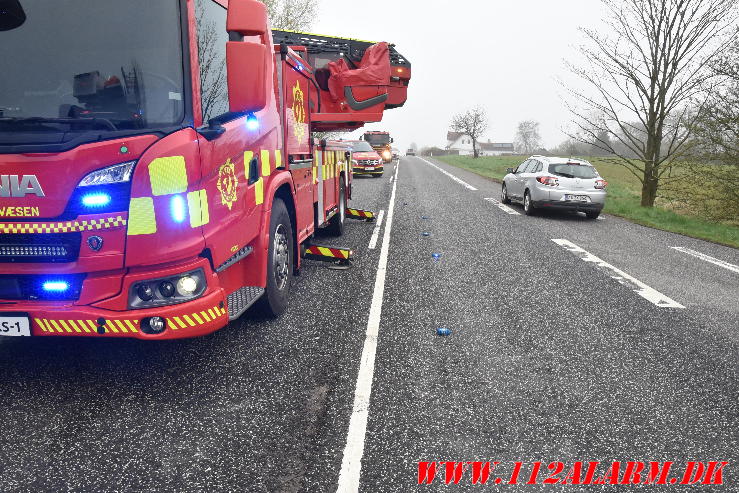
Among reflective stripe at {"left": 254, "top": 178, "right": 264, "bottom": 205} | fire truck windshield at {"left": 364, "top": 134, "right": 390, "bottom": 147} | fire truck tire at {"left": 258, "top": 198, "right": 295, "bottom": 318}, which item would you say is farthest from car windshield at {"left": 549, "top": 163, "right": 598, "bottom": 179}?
fire truck windshield at {"left": 364, "top": 134, "right": 390, "bottom": 147}

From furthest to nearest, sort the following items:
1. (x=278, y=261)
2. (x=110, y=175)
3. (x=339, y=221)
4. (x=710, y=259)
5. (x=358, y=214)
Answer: (x=358, y=214), (x=339, y=221), (x=710, y=259), (x=278, y=261), (x=110, y=175)

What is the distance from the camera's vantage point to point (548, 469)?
263 centimetres

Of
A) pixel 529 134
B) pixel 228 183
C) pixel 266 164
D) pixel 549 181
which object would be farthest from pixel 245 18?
pixel 529 134

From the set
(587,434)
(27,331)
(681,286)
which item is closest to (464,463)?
(587,434)

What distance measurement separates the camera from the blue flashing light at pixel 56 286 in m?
2.97

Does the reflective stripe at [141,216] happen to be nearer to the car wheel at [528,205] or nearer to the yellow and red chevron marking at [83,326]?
the yellow and red chevron marking at [83,326]

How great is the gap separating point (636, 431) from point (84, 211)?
3.52 m

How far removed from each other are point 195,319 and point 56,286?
83 centimetres

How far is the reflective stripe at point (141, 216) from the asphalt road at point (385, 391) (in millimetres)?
1152

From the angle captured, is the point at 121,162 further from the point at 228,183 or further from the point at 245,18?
the point at 245,18

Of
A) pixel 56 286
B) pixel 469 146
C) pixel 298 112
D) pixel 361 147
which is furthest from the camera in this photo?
pixel 469 146

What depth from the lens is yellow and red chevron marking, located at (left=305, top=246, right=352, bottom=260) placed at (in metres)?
6.45

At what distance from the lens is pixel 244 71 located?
335cm

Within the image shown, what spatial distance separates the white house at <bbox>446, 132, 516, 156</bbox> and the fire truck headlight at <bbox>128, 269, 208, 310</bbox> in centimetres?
15264
